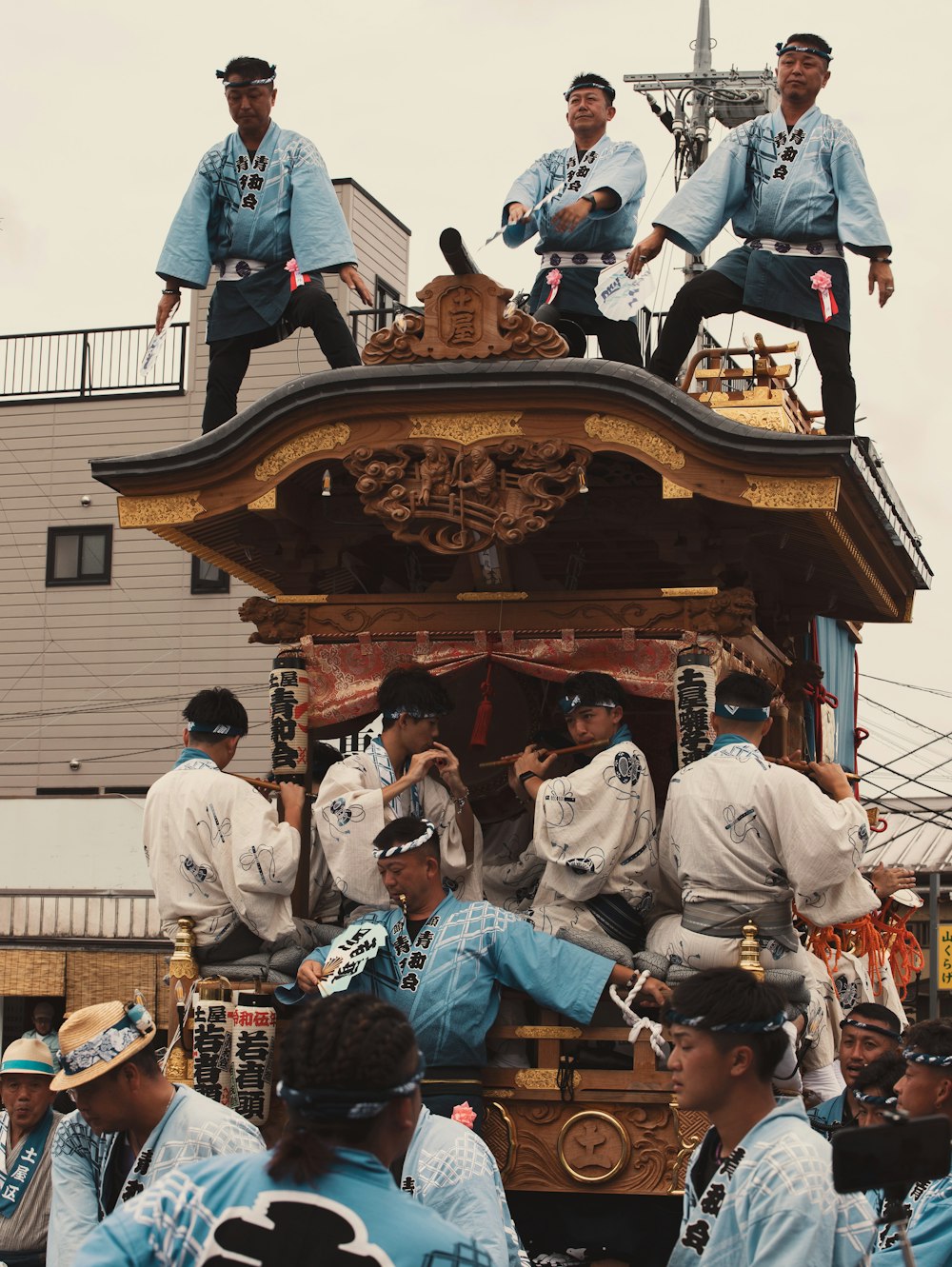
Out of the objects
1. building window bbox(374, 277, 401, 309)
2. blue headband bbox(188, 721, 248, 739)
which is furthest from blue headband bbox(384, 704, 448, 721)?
building window bbox(374, 277, 401, 309)

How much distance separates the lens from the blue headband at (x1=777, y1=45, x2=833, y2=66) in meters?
7.23

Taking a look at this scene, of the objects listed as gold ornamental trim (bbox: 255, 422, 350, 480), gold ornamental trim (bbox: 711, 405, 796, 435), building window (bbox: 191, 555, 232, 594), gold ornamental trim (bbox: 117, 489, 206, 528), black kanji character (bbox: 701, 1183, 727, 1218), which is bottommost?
black kanji character (bbox: 701, 1183, 727, 1218)

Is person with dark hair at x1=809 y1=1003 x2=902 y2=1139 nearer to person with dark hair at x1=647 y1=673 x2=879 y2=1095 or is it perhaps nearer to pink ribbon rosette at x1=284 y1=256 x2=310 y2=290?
person with dark hair at x1=647 y1=673 x2=879 y2=1095

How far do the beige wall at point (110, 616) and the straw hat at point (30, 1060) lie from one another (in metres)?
14.1

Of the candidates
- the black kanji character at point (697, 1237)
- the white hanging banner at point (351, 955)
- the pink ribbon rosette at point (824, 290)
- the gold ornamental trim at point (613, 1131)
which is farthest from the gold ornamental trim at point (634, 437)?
the black kanji character at point (697, 1237)

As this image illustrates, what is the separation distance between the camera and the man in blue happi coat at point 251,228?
24.9ft

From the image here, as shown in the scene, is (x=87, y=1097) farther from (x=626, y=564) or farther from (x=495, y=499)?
(x=626, y=564)

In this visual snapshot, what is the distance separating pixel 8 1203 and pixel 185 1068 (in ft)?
2.73

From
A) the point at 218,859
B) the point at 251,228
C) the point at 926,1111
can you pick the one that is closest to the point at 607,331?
the point at 251,228

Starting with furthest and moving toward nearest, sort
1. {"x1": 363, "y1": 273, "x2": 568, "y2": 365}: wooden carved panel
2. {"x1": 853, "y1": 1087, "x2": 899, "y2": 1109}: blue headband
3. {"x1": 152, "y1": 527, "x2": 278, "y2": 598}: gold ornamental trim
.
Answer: {"x1": 152, "y1": 527, "x2": 278, "y2": 598}: gold ornamental trim → {"x1": 363, "y1": 273, "x2": 568, "y2": 365}: wooden carved panel → {"x1": 853, "y1": 1087, "x2": 899, "y2": 1109}: blue headband

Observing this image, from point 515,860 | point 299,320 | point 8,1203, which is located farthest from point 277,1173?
point 299,320

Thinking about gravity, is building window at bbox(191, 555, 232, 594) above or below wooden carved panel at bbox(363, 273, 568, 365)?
above

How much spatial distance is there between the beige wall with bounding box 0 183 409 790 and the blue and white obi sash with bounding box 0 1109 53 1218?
14189mm

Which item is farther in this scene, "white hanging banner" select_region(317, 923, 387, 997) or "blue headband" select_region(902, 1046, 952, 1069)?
"white hanging banner" select_region(317, 923, 387, 997)
